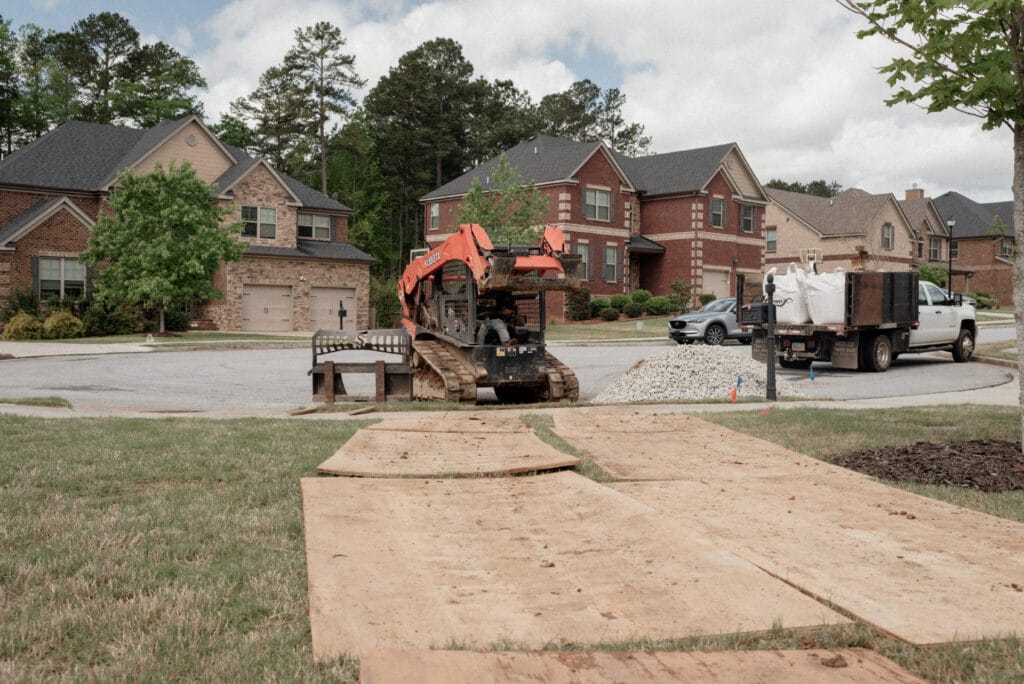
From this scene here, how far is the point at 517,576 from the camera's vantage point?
5086mm

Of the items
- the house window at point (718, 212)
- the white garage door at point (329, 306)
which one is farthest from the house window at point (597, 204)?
the white garage door at point (329, 306)

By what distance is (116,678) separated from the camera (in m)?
3.66

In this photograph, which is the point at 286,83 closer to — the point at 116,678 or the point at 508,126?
the point at 508,126

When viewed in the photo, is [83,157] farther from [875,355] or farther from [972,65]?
[972,65]

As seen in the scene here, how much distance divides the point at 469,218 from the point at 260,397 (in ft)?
83.9

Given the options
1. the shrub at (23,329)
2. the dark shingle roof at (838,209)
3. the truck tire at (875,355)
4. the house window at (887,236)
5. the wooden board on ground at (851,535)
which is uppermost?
the dark shingle roof at (838,209)

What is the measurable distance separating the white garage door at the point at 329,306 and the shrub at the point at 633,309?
14.2 meters

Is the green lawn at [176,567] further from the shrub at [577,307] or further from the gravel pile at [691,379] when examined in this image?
the shrub at [577,307]

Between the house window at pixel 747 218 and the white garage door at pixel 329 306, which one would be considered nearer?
the white garage door at pixel 329 306

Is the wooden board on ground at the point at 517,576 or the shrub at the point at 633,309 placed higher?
the shrub at the point at 633,309

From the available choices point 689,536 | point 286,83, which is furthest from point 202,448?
point 286,83

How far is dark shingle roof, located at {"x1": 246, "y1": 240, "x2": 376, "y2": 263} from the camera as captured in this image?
4334 centimetres

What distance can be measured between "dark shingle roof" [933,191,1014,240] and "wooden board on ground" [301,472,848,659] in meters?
76.1

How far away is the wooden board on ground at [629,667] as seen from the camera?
3615 mm
